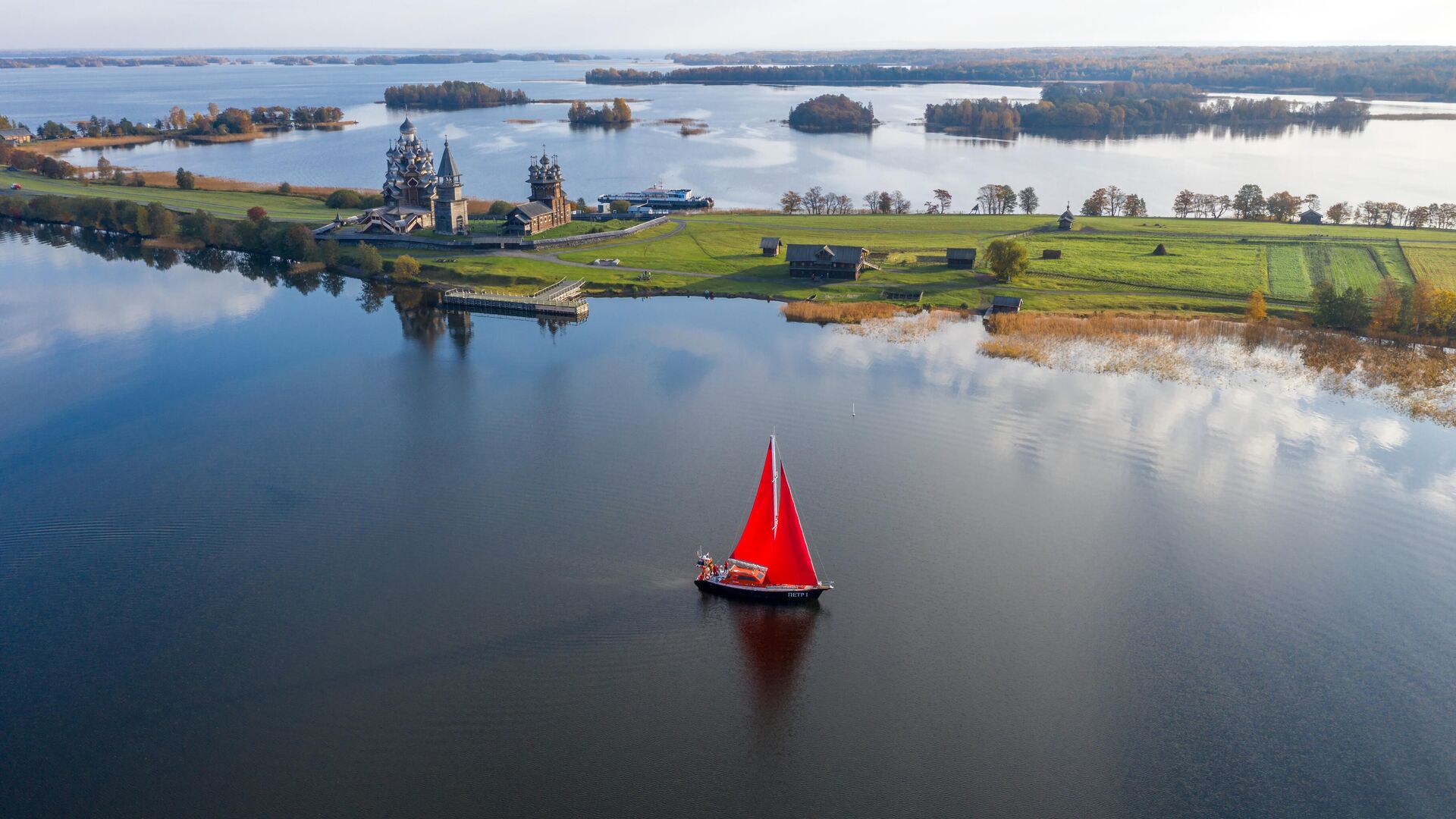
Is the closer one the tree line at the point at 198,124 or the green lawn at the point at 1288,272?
the green lawn at the point at 1288,272

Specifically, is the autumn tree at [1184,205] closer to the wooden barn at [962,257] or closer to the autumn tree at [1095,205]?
the autumn tree at [1095,205]

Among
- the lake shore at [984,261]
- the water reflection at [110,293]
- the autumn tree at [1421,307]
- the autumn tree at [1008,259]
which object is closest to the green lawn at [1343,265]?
the lake shore at [984,261]

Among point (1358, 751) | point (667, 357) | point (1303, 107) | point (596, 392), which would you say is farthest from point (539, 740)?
point (1303, 107)

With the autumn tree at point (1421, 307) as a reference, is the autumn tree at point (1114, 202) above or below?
above

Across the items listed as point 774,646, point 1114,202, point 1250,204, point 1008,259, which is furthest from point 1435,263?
point 774,646

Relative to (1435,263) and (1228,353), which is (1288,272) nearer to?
(1435,263)

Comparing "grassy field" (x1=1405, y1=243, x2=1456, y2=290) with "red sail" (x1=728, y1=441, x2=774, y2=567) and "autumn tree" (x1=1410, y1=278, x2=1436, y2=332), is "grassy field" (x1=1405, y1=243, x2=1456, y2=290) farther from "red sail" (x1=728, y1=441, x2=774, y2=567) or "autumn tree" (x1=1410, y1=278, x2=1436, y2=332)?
"red sail" (x1=728, y1=441, x2=774, y2=567)

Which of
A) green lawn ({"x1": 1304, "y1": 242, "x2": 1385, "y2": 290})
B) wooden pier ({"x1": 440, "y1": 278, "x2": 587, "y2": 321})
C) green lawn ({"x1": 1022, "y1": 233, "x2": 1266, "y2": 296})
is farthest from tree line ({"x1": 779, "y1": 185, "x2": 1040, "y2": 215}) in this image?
wooden pier ({"x1": 440, "y1": 278, "x2": 587, "y2": 321})
